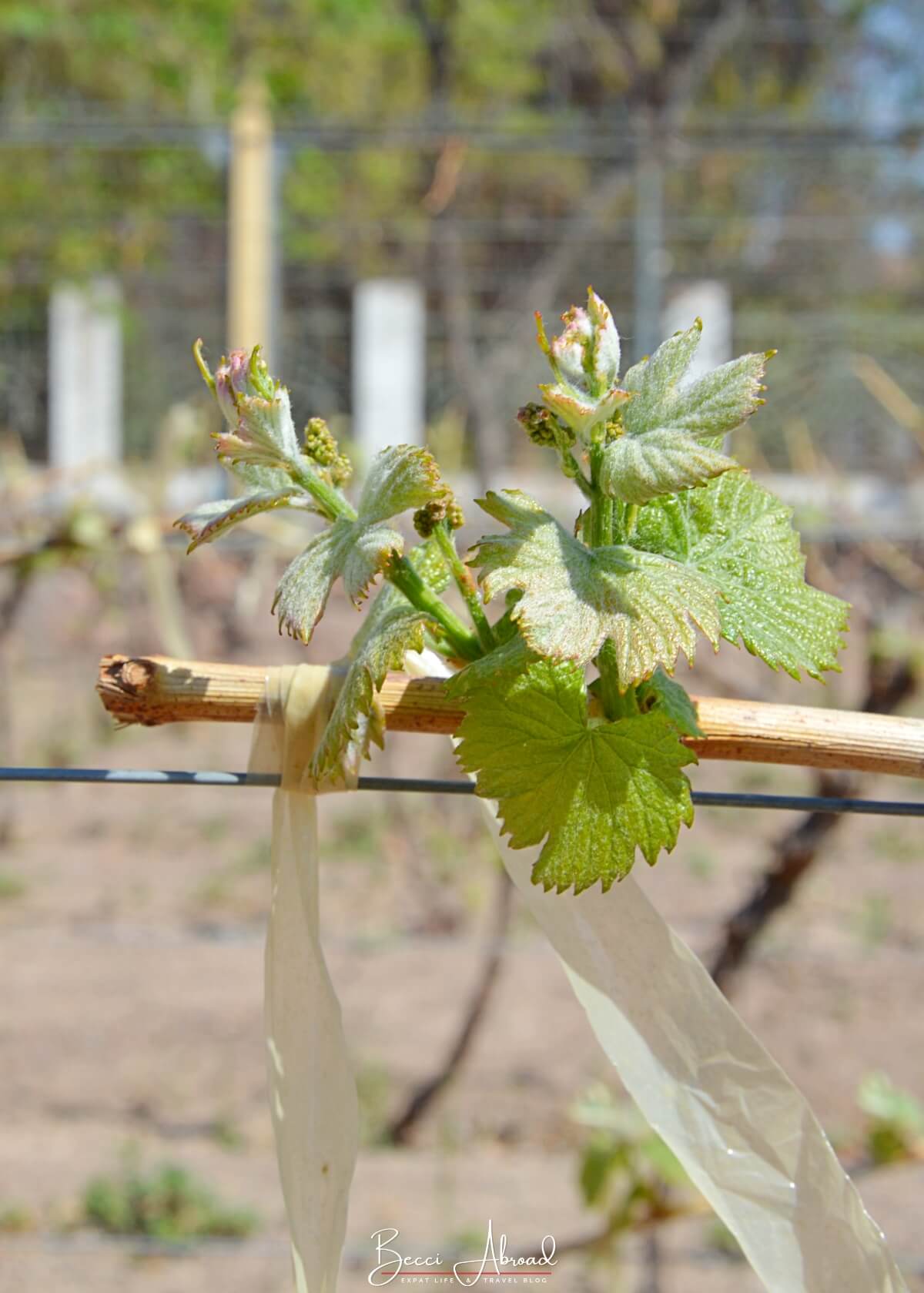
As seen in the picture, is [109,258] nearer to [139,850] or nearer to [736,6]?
[139,850]

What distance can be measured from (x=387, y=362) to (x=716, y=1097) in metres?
4.74

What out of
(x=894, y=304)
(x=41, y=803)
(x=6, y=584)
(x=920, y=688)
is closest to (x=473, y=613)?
(x=920, y=688)

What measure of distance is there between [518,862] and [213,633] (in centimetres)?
444

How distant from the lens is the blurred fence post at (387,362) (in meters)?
5.03

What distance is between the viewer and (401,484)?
17.9 inches

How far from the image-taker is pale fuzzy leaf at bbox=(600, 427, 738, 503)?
423 millimetres

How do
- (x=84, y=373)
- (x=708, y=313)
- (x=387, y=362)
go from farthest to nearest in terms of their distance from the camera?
(x=84, y=373) → (x=387, y=362) → (x=708, y=313)

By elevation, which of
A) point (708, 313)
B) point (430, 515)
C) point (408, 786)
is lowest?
point (408, 786)

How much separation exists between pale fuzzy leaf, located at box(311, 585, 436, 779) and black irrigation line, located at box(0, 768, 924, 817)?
5 centimetres

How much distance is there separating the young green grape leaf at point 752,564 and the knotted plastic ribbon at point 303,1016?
158 millimetres

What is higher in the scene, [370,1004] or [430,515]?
[430,515]

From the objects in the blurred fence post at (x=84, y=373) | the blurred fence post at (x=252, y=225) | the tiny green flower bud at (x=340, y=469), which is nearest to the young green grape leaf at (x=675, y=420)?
the tiny green flower bud at (x=340, y=469)

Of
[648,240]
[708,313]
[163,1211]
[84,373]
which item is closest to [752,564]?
[163,1211]

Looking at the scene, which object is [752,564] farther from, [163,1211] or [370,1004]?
[370,1004]
